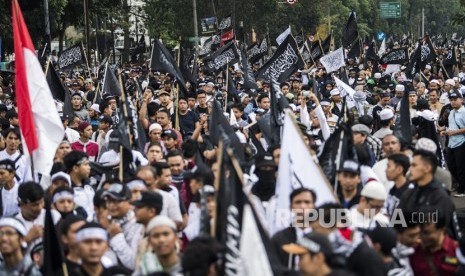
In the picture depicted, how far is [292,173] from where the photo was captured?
307 inches

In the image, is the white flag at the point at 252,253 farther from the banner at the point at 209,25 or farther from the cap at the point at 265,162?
the banner at the point at 209,25

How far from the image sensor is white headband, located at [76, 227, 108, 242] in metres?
6.92

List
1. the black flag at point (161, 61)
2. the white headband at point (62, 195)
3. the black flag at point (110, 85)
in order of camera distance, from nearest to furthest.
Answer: the white headband at point (62, 195) < the black flag at point (161, 61) < the black flag at point (110, 85)

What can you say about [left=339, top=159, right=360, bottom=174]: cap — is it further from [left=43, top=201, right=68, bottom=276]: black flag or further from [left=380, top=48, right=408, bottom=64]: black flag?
[left=380, top=48, right=408, bottom=64]: black flag

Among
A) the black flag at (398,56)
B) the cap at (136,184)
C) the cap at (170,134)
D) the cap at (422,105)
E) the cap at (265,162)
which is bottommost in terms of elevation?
the black flag at (398,56)

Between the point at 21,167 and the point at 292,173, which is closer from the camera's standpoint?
the point at 292,173

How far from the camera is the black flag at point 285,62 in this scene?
18172mm

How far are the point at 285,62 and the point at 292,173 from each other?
423 inches

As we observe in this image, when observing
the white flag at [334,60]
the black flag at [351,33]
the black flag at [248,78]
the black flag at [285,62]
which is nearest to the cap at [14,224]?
the black flag at [285,62]

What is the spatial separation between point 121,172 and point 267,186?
154cm

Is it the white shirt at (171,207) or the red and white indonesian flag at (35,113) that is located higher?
the red and white indonesian flag at (35,113)

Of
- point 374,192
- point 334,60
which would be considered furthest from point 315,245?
point 334,60

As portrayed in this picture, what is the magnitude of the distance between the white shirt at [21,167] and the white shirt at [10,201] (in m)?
0.26

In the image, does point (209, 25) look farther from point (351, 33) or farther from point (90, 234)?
point (90, 234)
